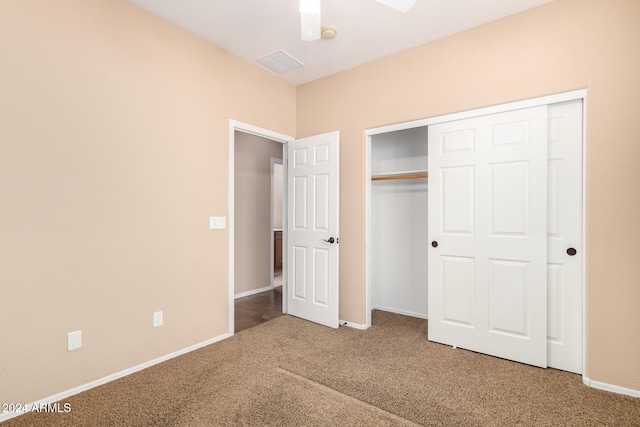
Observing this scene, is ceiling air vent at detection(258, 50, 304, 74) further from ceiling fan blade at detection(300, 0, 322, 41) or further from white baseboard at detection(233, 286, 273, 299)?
white baseboard at detection(233, 286, 273, 299)

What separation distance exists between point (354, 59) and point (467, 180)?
1.69 metres

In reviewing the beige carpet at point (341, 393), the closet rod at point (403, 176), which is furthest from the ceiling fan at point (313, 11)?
the beige carpet at point (341, 393)

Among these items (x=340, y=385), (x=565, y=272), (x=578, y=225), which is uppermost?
(x=578, y=225)

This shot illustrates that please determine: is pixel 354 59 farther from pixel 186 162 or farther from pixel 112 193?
pixel 112 193

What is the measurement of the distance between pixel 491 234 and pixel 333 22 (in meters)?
2.23

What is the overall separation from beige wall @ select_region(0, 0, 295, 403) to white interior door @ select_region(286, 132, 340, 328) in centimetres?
90

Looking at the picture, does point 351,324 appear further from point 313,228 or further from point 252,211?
point 252,211

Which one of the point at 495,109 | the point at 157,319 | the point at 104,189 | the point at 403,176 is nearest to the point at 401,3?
the point at 495,109

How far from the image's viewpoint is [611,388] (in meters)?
2.19

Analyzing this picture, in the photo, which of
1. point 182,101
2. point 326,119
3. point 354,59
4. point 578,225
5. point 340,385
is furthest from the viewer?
point 326,119

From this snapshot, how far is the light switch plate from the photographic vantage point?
304 centimetres

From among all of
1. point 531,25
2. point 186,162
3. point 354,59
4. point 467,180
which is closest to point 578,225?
point 467,180

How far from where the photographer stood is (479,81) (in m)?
2.74

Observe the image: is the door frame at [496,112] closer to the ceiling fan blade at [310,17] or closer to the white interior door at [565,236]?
the white interior door at [565,236]
